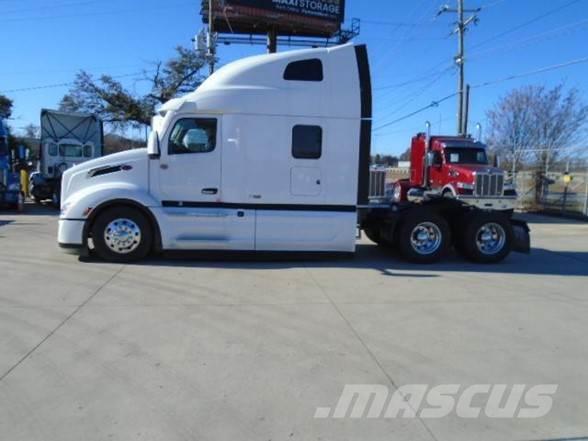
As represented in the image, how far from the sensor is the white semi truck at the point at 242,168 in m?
8.18

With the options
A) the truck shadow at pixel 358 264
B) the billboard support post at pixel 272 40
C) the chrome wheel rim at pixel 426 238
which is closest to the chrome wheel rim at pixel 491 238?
the truck shadow at pixel 358 264

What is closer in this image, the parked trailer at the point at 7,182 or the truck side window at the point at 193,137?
the truck side window at the point at 193,137

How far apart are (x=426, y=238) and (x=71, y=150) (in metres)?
17.7

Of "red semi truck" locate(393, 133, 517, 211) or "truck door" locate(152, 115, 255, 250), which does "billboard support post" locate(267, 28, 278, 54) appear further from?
"truck door" locate(152, 115, 255, 250)

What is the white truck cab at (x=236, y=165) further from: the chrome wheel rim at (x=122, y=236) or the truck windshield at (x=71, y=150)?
the truck windshield at (x=71, y=150)

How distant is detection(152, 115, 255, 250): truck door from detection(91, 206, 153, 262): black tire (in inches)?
14.4

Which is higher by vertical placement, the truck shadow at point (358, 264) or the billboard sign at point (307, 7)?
the billboard sign at point (307, 7)

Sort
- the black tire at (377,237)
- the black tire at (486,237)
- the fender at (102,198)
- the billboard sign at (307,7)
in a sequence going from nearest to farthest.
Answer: the fender at (102,198)
the black tire at (486,237)
the black tire at (377,237)
the billboard sign at (307,7)

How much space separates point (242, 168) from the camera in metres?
8.30

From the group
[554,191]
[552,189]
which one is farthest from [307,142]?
[552,189]

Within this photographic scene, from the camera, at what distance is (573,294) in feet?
23.1

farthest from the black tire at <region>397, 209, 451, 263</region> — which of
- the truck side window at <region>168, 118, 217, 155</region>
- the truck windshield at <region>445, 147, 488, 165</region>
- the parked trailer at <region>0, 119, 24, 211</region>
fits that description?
the parked trailer at <region>0, 119, 24, 211</region>

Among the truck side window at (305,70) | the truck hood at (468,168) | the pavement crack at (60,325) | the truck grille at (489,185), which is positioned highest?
the truck side window at (305,70)

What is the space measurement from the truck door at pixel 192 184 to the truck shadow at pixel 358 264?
408 millimetres
